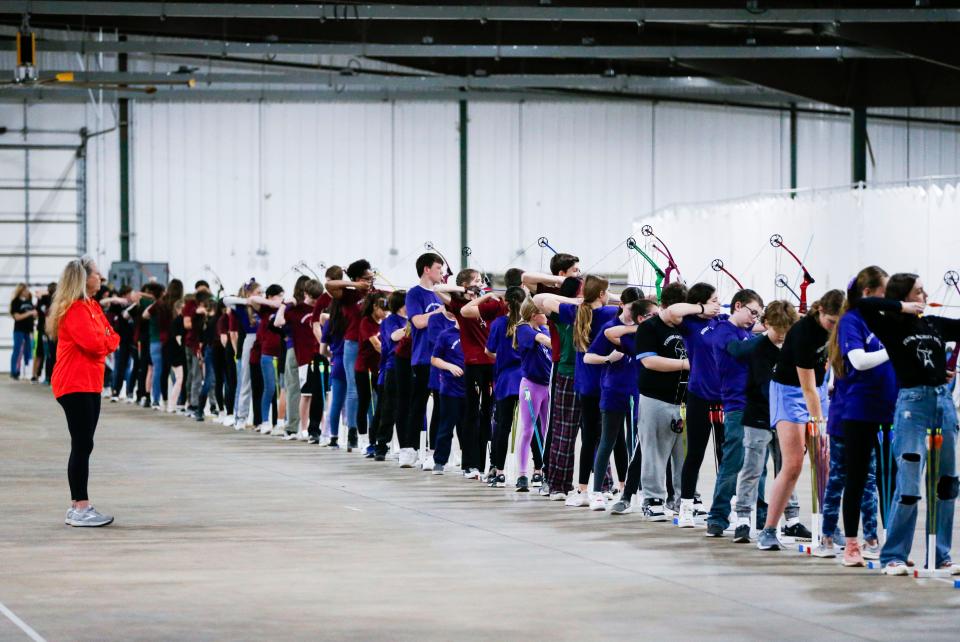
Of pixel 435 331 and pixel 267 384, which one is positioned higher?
pixel 435 331

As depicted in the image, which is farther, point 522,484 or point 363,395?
point 363,395

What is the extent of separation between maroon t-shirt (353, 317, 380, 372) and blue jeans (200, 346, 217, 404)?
4560 mm

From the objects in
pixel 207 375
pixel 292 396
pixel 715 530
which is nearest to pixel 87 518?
pixel 715 530

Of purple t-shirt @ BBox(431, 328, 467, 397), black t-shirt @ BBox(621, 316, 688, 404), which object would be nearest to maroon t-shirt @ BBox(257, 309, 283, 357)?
purple t-shirt @ BBox(431, 328, 467, 397)

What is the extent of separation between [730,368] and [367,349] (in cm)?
568

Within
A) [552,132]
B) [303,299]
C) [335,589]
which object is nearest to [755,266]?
[303,299]

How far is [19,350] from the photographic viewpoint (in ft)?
87.7

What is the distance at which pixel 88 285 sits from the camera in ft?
29.5

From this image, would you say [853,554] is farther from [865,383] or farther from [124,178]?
[124,178]

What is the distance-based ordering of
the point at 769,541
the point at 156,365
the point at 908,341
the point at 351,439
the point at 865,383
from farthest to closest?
the point at 156,365 → the point at 351,439 → the point at 769,541 → the point at 865,383 → the point at 908,341

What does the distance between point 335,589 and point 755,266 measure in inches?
569

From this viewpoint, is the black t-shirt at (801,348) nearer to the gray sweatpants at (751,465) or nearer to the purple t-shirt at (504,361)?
the gray sweatpants at (751,465)

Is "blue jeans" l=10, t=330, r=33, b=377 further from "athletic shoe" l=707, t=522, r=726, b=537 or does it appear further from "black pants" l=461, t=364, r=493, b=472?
"athletic shoe" l=707, t=522, r=726, b=537

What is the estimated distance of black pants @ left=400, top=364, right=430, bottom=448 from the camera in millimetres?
12711
